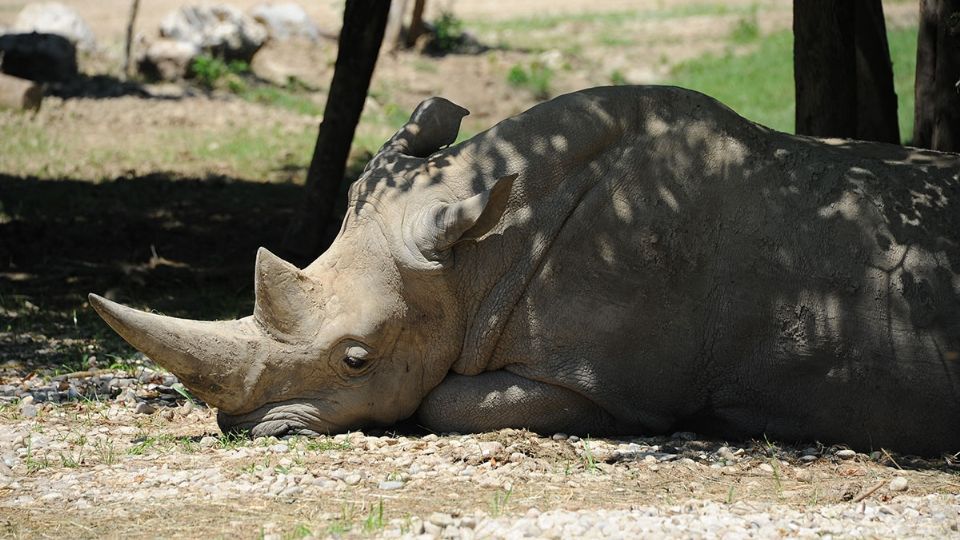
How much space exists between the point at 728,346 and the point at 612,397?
0.68 m

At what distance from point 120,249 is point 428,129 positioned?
5.44 meters

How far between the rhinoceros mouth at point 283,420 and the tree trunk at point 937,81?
4939mm

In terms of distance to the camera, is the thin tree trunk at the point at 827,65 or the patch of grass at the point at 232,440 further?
the thin tree trunk at the point at 827,65

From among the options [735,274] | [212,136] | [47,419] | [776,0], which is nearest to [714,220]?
[735,274]

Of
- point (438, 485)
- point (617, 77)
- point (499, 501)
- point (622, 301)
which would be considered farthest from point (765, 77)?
point (499, 501)

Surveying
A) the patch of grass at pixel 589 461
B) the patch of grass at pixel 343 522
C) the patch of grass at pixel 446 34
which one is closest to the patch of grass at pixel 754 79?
the patch of grass at pixel 446 34

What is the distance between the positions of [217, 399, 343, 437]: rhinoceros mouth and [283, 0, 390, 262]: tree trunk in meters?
4.53

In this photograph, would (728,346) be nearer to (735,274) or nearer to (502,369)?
(735,274)

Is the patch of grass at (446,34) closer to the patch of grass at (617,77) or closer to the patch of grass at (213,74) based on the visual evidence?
the patch of grass at (617,77)

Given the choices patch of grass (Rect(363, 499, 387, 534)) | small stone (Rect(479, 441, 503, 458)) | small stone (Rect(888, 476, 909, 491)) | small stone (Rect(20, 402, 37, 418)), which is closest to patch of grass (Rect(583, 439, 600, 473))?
small stone (Rect(479, 441, 503, 458))

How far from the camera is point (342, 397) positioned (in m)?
7.02

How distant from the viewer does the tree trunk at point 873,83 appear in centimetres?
1034

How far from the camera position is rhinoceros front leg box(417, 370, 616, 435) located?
7.03 metres

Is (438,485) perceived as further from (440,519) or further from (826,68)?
(826,68)
